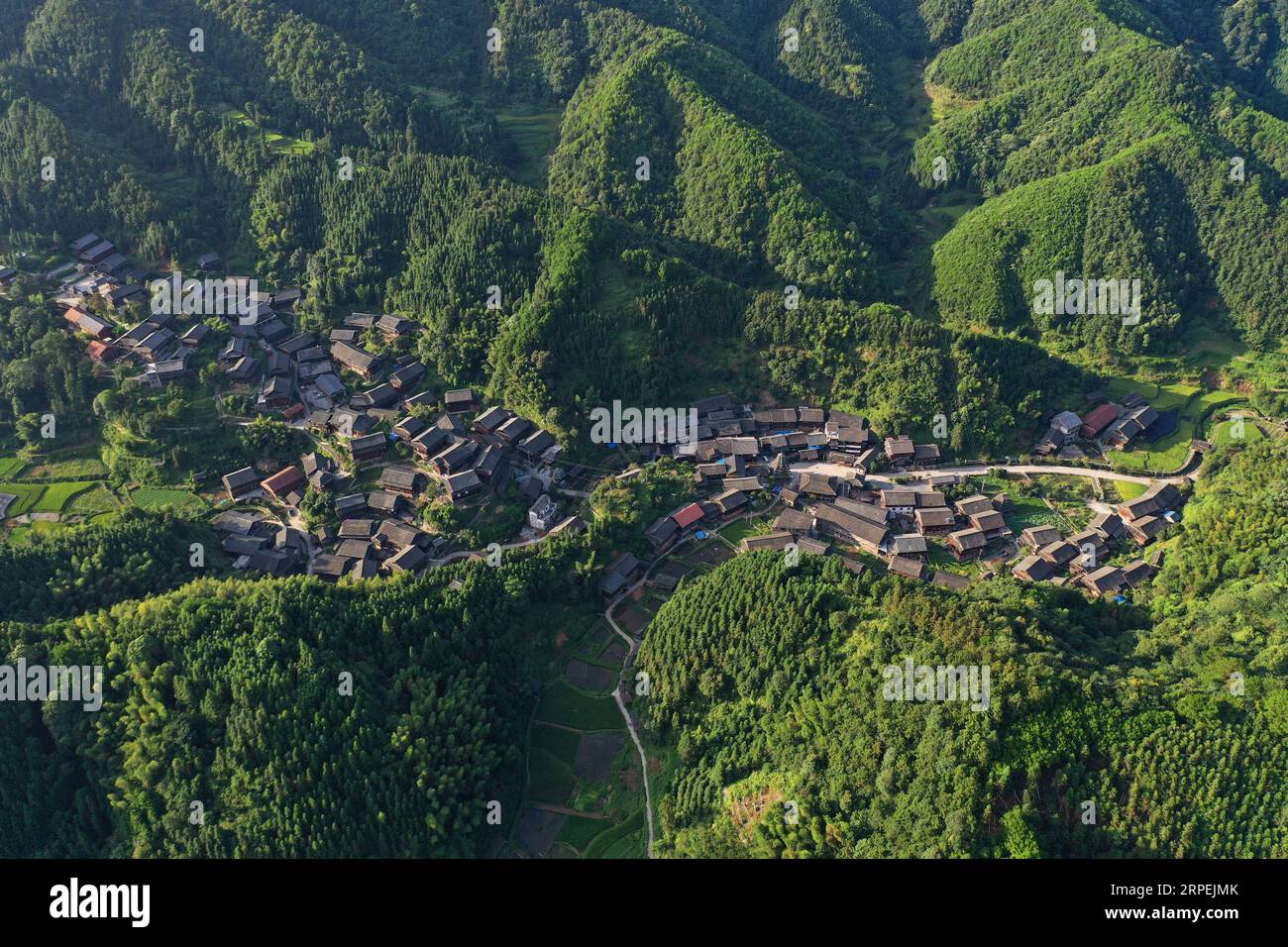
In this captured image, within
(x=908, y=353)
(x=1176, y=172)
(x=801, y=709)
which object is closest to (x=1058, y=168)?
(x=1176, y=172)

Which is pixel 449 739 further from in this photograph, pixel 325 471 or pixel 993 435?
pixel 993 435

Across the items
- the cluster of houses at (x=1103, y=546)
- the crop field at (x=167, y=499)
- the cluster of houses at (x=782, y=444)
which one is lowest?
the cluster of houses at (x=1103, y=546)

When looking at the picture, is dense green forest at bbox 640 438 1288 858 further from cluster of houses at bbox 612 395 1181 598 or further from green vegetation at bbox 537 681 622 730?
cluster of houses at bbox 612 395 1181 598

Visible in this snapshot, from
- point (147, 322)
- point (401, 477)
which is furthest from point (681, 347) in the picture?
point (147, 322)

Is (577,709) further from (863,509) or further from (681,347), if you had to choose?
(681,347)

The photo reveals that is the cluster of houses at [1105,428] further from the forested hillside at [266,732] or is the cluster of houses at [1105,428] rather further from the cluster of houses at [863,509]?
the forested hillside at [266,732]

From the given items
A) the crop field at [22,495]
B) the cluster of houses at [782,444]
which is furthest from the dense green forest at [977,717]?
the crop field at [22,495]
